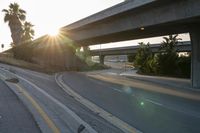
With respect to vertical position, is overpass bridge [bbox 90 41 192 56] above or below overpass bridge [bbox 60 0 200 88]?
below

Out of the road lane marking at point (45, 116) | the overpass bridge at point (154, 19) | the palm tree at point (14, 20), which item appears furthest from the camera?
the palm tree at point (14, 20)

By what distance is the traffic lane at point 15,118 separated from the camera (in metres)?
8.95

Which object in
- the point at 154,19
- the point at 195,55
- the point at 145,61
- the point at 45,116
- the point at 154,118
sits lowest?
the point at 145,61

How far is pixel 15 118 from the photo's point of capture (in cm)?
1042

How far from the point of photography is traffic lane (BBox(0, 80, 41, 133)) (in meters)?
8.95

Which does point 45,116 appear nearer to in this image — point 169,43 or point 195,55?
point 195,55

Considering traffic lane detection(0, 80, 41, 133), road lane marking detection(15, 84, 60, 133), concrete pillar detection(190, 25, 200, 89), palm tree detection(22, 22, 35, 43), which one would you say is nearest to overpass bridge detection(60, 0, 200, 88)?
concrete pillar detection(190, 25, 200, 89)

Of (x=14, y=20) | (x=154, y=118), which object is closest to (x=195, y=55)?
(x=154, y=118)

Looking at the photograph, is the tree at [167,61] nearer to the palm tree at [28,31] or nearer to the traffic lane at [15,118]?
the traffic lane at [15,118]

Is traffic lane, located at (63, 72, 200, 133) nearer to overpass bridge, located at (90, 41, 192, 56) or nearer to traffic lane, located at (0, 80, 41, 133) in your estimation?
traffic lane, located at (0, 80, 41, 133)

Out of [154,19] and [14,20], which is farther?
[14,20]

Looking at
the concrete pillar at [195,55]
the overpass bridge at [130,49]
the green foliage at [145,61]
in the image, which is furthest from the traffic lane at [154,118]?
the overpass bridge at [130,49]

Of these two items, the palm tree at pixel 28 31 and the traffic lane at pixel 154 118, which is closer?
the traffic lane at pixel 154 118

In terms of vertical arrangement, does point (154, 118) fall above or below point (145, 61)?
above
